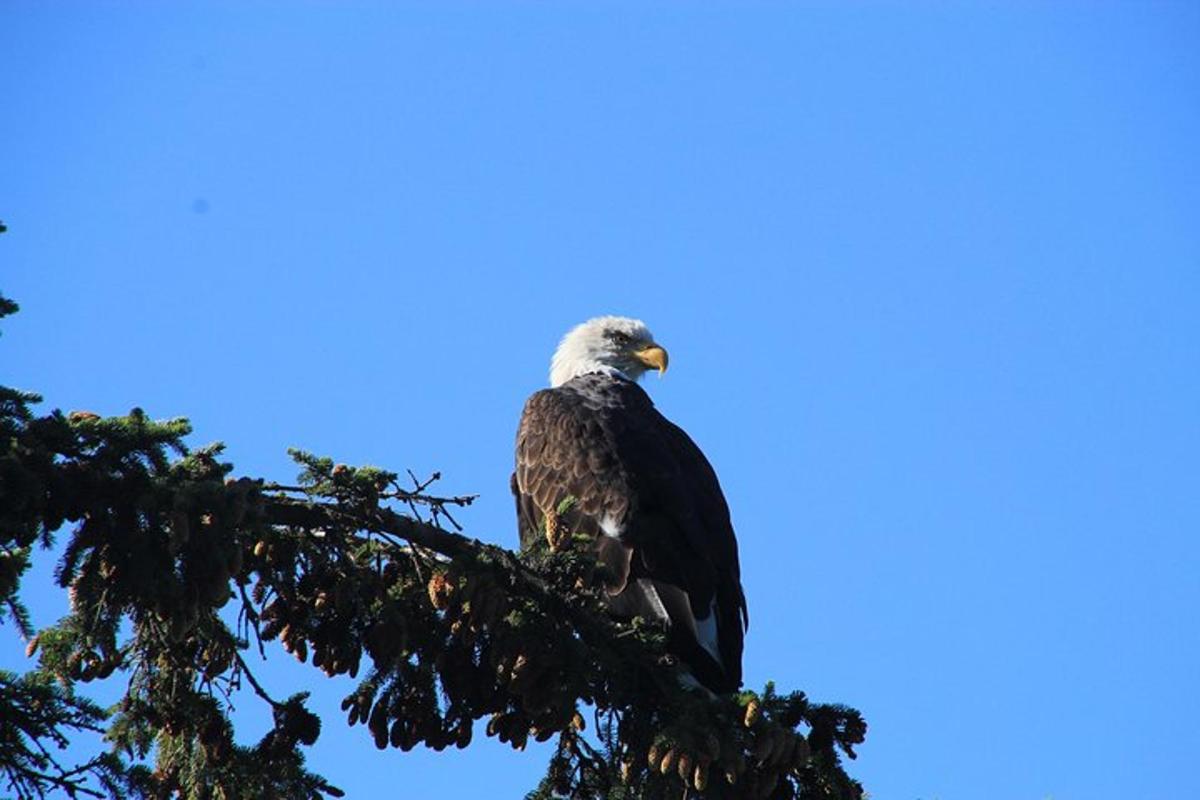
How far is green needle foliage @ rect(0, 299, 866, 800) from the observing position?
422 cm

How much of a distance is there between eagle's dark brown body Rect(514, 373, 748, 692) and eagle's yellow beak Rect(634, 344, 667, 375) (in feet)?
3.84

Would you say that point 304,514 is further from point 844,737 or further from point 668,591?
point 668,591

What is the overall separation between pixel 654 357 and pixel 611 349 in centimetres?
29

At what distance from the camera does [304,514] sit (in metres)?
4.91

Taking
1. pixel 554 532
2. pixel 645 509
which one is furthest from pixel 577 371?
pixel 554 532

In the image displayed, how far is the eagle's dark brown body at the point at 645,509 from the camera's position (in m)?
6.81

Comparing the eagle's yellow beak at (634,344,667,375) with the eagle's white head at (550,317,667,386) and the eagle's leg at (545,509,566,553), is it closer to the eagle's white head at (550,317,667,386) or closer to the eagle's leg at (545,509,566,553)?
the eagle's white head at (550,317,667,386)

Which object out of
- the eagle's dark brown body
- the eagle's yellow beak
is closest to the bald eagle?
the eagle's dark brown body

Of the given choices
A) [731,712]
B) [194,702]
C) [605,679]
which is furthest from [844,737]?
[194,702]

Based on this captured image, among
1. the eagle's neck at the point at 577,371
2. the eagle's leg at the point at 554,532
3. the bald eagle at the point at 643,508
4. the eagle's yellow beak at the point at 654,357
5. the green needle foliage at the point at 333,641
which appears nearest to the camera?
the green needle foliage at the point at 333,641

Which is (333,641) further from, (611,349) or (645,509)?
(611,349)

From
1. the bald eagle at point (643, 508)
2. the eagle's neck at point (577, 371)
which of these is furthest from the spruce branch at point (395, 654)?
the eagle's neck at point (577, 371)

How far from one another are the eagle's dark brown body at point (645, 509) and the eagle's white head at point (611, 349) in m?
1.22

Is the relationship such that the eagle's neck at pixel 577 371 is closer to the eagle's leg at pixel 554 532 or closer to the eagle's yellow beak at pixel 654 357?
the eagle's yellow beak at pixel 654 357
